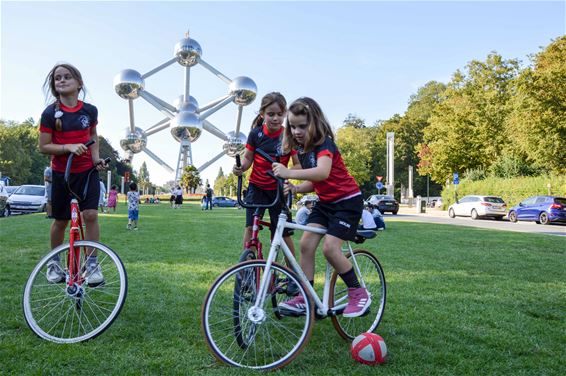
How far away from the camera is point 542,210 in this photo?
77.0 ft

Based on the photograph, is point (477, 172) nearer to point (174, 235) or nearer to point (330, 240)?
point (174, 235)

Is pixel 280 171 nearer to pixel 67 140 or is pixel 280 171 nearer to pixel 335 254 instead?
pixel 335 254

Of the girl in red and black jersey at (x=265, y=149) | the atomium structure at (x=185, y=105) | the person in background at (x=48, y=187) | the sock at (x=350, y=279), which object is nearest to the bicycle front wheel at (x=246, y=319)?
the sock at (x=350, y=279)

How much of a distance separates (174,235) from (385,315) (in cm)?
840

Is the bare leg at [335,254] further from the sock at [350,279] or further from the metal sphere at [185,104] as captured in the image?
the metal sphere at [185,104]

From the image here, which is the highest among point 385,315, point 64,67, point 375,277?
point 64,67

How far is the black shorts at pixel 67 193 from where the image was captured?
4.15 meters

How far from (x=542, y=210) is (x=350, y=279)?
914 inches

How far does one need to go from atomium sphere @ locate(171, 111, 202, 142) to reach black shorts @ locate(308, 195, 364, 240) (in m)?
57.5

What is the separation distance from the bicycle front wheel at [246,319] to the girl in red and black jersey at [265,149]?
83 centimetres

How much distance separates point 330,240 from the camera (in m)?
3.54

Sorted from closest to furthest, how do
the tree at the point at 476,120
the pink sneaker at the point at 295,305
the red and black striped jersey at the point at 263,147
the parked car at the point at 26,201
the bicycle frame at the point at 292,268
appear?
1. the bicycle frame at the point at 292,268
2. the pink sneaker at the point at 295,305
3. the red and black striped jersey at the point at 263,147
4. the parked car at the point at 26,201
5. the tree at the point at 476,120

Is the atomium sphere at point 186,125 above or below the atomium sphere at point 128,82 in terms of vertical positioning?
below

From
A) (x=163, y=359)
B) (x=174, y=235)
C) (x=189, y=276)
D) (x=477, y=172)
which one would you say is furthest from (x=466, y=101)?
(x=163, y=359)
